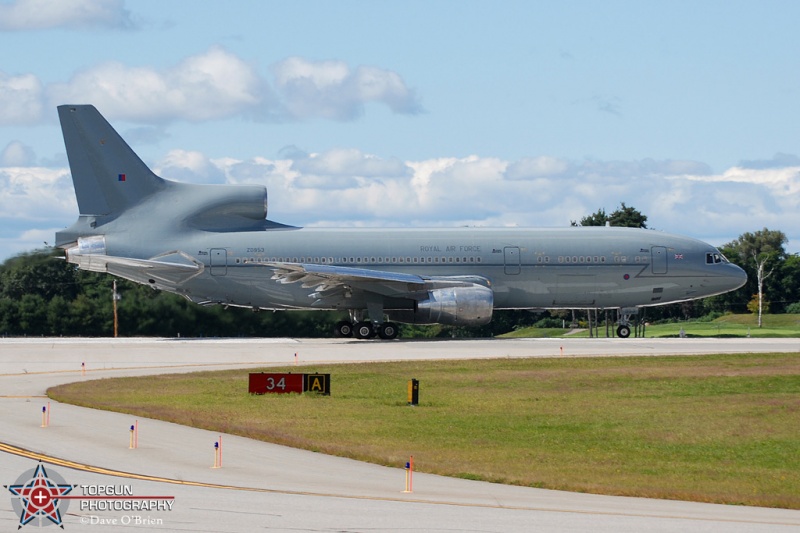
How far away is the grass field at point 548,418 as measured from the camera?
65.4 feet

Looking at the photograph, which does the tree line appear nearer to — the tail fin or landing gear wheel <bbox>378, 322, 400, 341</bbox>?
landing gear wheel <bbox>378, 322, 400, 341</bbox>

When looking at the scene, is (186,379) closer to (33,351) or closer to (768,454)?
(33,351)

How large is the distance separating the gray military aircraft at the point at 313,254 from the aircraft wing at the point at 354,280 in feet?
0.35

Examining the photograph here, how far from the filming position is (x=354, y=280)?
158ft

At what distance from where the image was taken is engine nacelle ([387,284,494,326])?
4825 centimetres

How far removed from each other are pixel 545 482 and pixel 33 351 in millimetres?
30312

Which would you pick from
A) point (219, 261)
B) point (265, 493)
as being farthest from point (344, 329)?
point (265, 493)

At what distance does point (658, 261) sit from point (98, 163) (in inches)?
1002

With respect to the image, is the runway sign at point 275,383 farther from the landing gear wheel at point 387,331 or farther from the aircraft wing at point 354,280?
the landing gear wheel at point 387,331

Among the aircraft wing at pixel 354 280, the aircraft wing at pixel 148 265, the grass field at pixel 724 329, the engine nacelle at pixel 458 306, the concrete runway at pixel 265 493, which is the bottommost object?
the concrete runway at pixel 265 493

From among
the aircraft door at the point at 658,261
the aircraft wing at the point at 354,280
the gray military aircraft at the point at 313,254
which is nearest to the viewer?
the aircraft wing at the point at 354,280

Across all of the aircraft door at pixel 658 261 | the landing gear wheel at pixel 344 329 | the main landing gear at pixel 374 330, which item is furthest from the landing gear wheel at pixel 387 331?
the aircraft door at pixel 658 261

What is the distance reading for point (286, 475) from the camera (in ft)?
60.6

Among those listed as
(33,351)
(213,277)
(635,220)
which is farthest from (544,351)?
(635,220)
